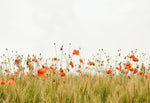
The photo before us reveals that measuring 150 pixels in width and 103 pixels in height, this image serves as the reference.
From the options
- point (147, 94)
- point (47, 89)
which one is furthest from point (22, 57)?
point (147, 94)

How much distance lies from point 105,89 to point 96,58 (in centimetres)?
217

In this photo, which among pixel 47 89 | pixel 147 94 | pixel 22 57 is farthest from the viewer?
pixel 22 57

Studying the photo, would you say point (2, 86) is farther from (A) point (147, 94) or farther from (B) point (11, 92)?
(A) point (147, 94)

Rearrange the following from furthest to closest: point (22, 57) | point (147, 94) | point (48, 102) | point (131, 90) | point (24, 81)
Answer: point (22, 57), point (24, 81), point (147, 94), point (131, 90), point (48, 102)

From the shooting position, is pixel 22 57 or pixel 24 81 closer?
pixel 24 81

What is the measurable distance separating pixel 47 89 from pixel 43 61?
5.43 feet

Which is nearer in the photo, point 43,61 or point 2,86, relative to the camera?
point 2,86

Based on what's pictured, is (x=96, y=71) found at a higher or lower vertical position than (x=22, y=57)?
lower

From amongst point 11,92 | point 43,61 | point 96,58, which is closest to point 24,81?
point 11,92

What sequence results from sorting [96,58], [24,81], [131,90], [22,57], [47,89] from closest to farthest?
[131,90]
[47,89]
[24,81]
[22,57]
[96,58]

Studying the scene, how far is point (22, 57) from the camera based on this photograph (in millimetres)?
3947

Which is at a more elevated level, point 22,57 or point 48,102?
point 22,57

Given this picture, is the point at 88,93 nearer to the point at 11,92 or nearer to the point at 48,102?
the point at 48,102

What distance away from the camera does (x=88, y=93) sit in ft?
6.39
